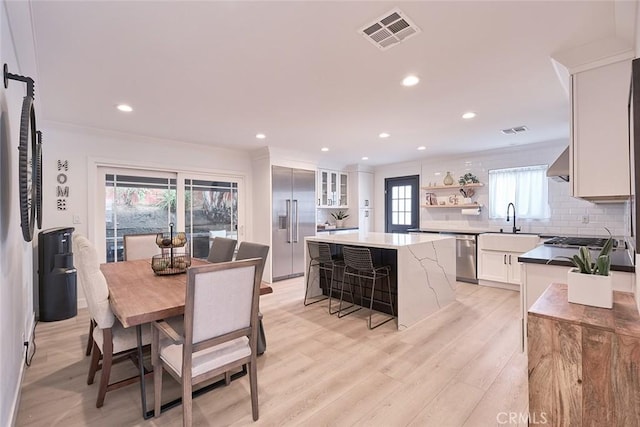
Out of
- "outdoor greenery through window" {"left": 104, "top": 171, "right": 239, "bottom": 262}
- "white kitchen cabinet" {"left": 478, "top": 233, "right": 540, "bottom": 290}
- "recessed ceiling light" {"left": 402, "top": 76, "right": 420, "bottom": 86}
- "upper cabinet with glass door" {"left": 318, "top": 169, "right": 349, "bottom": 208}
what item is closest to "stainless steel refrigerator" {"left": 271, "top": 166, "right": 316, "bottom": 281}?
"upper cabinet with glass door" {"left": 318, "top": 169, "right": 349, "bottom": 208}

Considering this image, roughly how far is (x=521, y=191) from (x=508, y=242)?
44.2 inches

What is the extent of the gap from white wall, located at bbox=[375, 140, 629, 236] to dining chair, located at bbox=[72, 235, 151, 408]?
524 cm

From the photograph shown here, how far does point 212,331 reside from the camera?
64.4 inches

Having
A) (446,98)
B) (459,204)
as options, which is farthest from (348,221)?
(446,98)

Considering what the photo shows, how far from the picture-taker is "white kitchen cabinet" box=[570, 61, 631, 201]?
2061 millimetres

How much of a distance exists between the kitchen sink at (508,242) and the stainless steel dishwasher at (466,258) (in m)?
0.17

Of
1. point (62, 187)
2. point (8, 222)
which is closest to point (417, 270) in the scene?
point (8, 222)

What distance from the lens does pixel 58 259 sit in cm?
343

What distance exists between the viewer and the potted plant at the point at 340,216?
6836mm

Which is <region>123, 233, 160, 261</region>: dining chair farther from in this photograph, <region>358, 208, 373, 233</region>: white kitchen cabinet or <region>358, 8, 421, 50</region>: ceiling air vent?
<region>358, 208, 373, 233</region>: white kitchen cabinet

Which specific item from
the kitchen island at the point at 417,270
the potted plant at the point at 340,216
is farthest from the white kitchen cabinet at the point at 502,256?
the potted plant at the point at 340,216

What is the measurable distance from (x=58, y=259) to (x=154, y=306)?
2.71 metres

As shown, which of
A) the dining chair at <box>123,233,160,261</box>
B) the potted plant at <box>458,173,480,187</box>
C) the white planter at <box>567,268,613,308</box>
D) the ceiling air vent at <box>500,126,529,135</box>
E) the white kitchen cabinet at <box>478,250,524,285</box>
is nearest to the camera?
the white planter at <box>567,268,613,308</box>

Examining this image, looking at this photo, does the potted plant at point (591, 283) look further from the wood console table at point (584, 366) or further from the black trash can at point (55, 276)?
the black trash can at point (55, 276)
